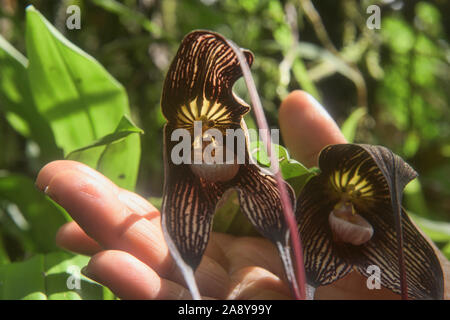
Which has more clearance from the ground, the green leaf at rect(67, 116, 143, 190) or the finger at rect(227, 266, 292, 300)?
the green leaf at rect(67, 116, 143, 190)

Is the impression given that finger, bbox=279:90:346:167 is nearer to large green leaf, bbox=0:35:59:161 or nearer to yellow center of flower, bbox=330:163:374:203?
yellow center of flower, bbox=330:163:374:203

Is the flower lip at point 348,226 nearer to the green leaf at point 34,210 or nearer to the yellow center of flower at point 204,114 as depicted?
the yellow center of flower at point 204,114

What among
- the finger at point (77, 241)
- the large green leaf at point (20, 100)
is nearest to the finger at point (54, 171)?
the finger at point (77, 241)

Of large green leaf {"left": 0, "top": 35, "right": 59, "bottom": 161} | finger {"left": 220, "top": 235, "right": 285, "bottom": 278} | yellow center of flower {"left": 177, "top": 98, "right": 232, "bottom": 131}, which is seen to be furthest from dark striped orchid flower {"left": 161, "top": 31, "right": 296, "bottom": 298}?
large green leaf {"left": 0, "top": 35, "right": 59, "bottom": 161}

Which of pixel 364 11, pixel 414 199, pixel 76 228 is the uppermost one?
pixel 364 11

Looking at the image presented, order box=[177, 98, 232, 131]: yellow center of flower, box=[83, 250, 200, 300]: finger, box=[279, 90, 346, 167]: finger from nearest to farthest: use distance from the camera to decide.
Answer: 1. box=[83, 250, 200, 300]: finger
2. box=[177, 98, 232, 131]: yellow center of flower
3. box=[279, 90, 346, 167]: finger
